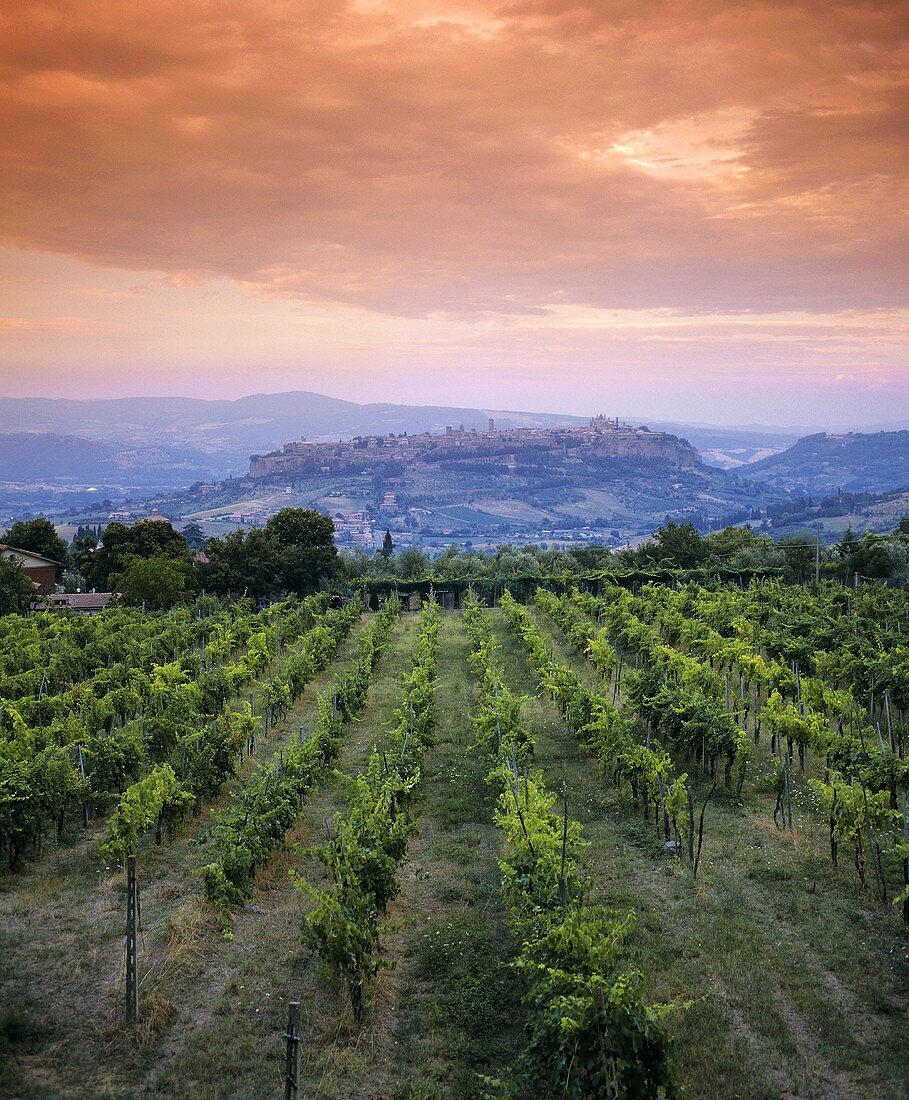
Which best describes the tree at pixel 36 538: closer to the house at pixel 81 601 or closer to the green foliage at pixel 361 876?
the house at pixel 81 601

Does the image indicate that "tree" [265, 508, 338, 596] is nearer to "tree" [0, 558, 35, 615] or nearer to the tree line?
the tree line

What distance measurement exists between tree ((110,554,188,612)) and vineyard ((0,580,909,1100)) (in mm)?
19409

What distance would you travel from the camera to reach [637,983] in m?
8.34

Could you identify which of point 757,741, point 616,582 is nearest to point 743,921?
point 757,741

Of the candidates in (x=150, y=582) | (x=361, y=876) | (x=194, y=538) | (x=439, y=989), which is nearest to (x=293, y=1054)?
(x=439, y=989)

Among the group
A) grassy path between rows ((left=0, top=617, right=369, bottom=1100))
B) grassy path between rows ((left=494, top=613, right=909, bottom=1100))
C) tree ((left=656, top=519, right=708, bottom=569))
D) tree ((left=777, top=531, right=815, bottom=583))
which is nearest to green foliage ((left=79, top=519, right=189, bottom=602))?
tree ((left=656, top=519, right=708, bottom=569))

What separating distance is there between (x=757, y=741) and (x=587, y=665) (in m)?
10.5

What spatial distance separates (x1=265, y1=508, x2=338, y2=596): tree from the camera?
167ft

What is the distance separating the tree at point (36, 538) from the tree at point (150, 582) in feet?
64.5

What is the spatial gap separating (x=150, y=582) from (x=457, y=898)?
33642 millimetres

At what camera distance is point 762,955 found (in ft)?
34.6

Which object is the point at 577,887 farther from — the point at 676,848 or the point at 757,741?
the point at 757,741

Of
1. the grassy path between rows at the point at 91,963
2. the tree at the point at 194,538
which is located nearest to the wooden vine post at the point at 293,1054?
the grassy path between rows at the point at 91,963

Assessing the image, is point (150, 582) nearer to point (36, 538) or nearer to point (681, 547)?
point (36, 538)
